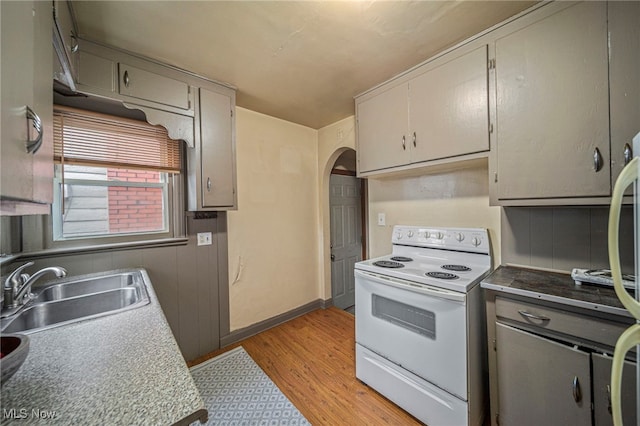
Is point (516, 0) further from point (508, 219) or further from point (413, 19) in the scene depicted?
point (508, 219)

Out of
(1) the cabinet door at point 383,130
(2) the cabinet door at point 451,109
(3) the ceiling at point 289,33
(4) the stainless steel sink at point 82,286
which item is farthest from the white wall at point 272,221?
(2) the cabinet door at point 451,109

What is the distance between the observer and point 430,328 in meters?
1.44

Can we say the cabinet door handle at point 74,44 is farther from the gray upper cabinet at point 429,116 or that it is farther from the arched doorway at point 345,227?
the arched doorway at point 345,227

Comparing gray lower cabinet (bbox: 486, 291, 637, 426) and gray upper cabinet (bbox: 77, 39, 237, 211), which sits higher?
gray upper cabinet (bbox: 77, 39, 237, 211)

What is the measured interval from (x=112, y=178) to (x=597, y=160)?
3.01 meters

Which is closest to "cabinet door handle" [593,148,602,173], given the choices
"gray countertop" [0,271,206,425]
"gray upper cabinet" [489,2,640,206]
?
"gray upper cabinet" [489,2,640,206]

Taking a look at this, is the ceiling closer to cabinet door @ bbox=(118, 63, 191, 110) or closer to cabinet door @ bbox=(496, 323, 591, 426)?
cabinet door @ bbox=(118, 63, 191, 110)

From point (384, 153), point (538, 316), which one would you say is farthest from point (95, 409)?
point (384, 153)

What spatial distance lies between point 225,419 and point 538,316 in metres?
1.89

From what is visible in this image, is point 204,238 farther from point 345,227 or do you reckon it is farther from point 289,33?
point 345,227

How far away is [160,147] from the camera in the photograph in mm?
1986

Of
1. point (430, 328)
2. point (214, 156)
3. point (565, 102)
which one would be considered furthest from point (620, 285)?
point (214, 156)

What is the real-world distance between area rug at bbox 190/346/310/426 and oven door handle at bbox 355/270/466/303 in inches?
38.9

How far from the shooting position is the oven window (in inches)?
56.9
